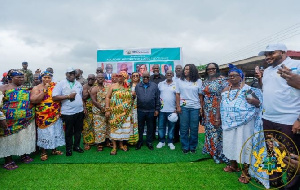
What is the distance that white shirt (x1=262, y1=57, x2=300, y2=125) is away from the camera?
265 centimetres

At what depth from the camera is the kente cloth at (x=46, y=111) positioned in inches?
182

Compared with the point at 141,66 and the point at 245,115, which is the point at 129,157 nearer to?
the point at 245,115

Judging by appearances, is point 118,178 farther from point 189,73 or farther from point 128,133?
point 189,73

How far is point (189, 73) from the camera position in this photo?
483cm

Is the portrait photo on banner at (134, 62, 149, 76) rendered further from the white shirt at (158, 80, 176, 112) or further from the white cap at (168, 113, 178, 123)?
the white cap at (168, 113, 178, 123)

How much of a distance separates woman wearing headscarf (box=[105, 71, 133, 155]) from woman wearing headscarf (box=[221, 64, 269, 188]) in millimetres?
2168

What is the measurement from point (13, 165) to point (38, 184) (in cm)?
113

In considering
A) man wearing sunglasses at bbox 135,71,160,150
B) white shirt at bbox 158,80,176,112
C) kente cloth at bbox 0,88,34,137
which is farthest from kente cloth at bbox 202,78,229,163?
kente cloth at bbox 0,88,34,137

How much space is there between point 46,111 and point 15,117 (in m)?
0.57

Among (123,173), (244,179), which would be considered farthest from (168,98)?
(244,179)

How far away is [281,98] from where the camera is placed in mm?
2723

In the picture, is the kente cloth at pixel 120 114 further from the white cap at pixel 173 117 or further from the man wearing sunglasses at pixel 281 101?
the man wearing sunglasses at pixel 281 101

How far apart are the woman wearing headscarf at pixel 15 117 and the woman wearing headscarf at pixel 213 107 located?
3340 mm

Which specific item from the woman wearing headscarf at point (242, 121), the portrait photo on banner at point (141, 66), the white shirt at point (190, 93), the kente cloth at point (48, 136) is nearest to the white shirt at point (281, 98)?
the woman wearing headscarf at point (242, 121)
